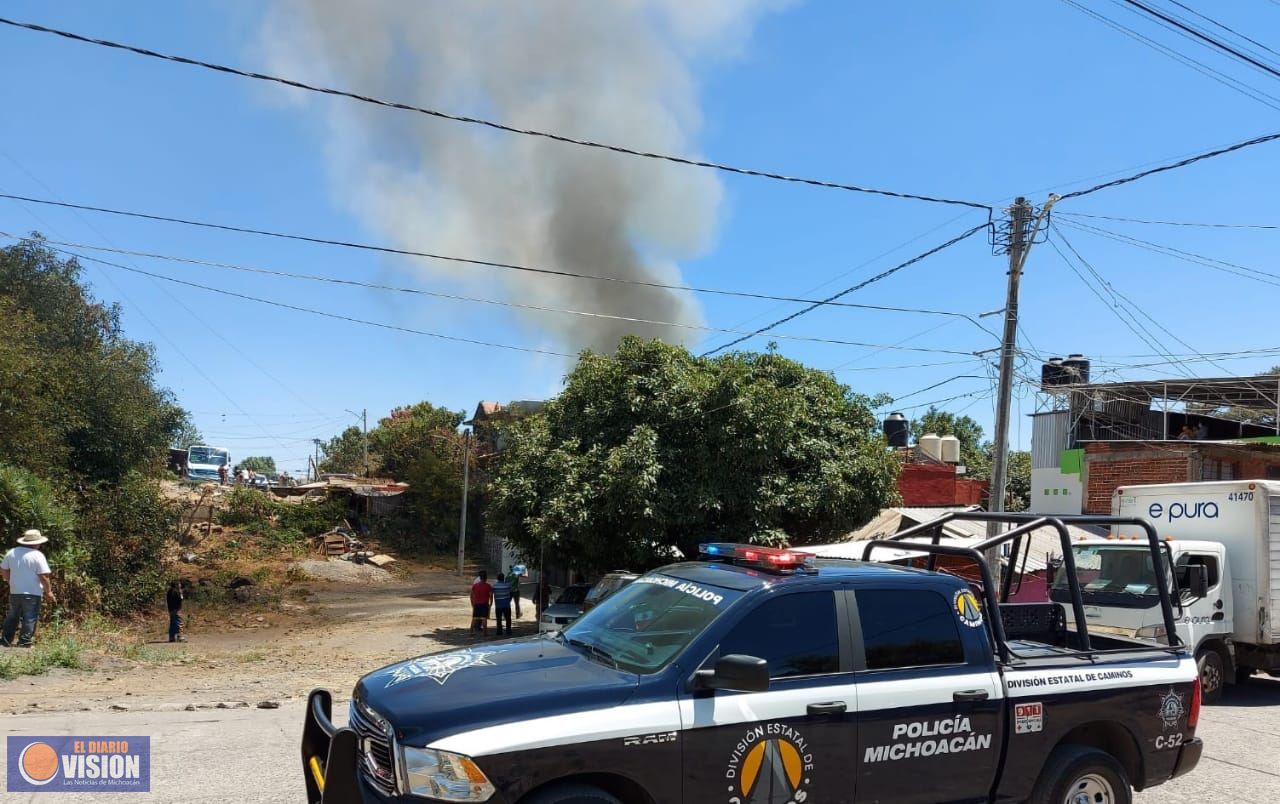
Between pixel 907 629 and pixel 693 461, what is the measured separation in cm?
1128

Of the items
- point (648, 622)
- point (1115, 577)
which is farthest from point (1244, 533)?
point (648, 622)

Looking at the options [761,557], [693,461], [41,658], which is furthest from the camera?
[693,461]

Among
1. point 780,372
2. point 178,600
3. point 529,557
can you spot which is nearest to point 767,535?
point 780,372

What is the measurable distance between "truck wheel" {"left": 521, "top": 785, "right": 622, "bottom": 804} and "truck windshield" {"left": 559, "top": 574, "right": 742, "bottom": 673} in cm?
54

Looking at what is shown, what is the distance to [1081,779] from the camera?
462cm

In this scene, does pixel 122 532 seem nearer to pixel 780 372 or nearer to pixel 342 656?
pixel 342 656

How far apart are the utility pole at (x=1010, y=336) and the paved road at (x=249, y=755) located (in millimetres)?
4757

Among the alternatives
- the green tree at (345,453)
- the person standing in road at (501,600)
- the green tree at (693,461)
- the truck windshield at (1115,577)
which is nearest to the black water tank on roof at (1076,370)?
the green tree at (693,461)

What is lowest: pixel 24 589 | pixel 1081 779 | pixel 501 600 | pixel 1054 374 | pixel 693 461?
pixel 501 600

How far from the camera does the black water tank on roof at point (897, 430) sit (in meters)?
25.1

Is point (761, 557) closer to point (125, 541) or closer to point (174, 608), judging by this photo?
point (174, 608)

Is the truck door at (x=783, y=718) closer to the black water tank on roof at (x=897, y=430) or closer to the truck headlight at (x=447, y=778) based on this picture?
the truck headlight at (x=447, y=778)

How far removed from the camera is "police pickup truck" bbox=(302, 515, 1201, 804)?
3.48m

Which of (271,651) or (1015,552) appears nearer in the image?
(1015,552)
